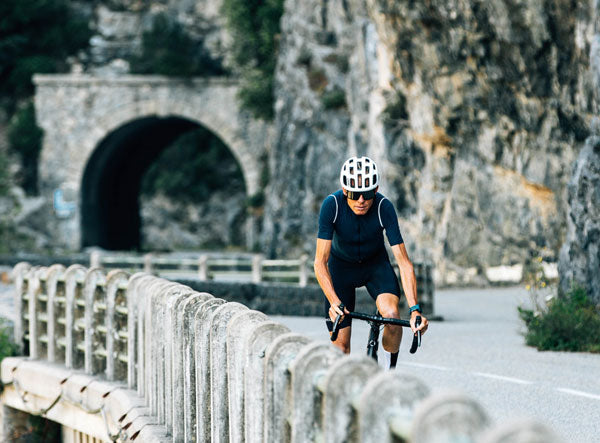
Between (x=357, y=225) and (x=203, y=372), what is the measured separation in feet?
4.77

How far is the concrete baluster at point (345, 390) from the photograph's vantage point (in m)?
4.60

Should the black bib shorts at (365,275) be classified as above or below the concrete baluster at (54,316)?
above

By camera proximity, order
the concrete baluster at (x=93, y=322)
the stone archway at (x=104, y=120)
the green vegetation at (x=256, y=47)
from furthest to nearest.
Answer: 1. the stone archway at (x=104, y=120)
2. the green vegetation at (x=256, y=47)
3. the concrete baluster at (x=93, y=322)

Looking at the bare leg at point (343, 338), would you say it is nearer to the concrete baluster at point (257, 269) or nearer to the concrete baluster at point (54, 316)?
the concrete baluster at point (54, 316)

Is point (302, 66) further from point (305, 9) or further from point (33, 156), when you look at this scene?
point (33, 156)

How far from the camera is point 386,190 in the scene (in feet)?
106

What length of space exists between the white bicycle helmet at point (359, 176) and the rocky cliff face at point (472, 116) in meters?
16.8

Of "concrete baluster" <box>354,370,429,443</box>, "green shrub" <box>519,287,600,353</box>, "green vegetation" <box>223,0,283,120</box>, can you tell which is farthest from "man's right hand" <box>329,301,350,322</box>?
"green vegetation" <box>223,0,283,120</box>

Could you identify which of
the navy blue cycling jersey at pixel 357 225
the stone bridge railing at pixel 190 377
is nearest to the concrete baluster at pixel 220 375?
the stone bridge railing at pixel 190 377

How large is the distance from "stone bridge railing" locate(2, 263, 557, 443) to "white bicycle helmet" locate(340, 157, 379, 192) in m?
1.10

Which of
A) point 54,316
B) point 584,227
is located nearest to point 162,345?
point 54,316

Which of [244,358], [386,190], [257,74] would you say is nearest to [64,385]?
[244,358]

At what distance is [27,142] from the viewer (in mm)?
50375

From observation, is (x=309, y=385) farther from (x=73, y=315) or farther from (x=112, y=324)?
(x=73, y=315)
